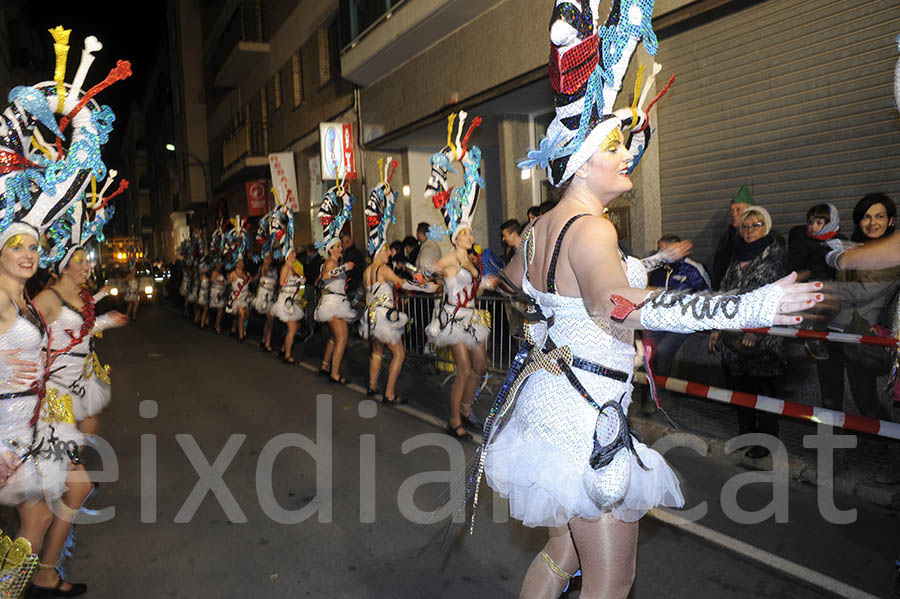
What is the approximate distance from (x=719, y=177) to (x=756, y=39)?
156cm

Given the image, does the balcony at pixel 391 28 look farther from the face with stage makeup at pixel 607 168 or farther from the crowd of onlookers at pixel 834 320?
the face with stage makeup at pixel 607 168

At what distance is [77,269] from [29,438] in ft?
6.62

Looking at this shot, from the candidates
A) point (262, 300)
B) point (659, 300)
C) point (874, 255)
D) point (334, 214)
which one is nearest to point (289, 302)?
point (334, 214)

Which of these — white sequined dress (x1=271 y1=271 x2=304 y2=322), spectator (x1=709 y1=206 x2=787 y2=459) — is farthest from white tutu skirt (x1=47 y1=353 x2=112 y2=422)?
white sequined dress (x1=271 y1=271 x2=304 y2=322)

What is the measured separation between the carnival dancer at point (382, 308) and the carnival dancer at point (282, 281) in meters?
3.06

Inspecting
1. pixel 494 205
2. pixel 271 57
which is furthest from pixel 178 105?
pixel 494 205

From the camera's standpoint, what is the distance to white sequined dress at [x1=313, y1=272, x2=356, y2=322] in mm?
10586

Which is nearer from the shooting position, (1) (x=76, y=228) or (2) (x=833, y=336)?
(2) (x=833, y=336)

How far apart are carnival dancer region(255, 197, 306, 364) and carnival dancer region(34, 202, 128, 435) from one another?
6727 mm

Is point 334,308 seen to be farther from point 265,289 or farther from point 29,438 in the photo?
point 29,438

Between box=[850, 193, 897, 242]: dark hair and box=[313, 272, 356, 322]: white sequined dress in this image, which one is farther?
box=[313, 272, 356, 322]: white sequined dress

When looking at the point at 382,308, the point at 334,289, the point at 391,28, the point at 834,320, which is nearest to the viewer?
the point at 834,320

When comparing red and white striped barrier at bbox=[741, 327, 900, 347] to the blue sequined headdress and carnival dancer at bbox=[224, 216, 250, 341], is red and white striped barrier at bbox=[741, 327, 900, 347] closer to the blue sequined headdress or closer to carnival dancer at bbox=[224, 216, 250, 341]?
the blue sequined headdress

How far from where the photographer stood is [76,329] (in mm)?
4902
